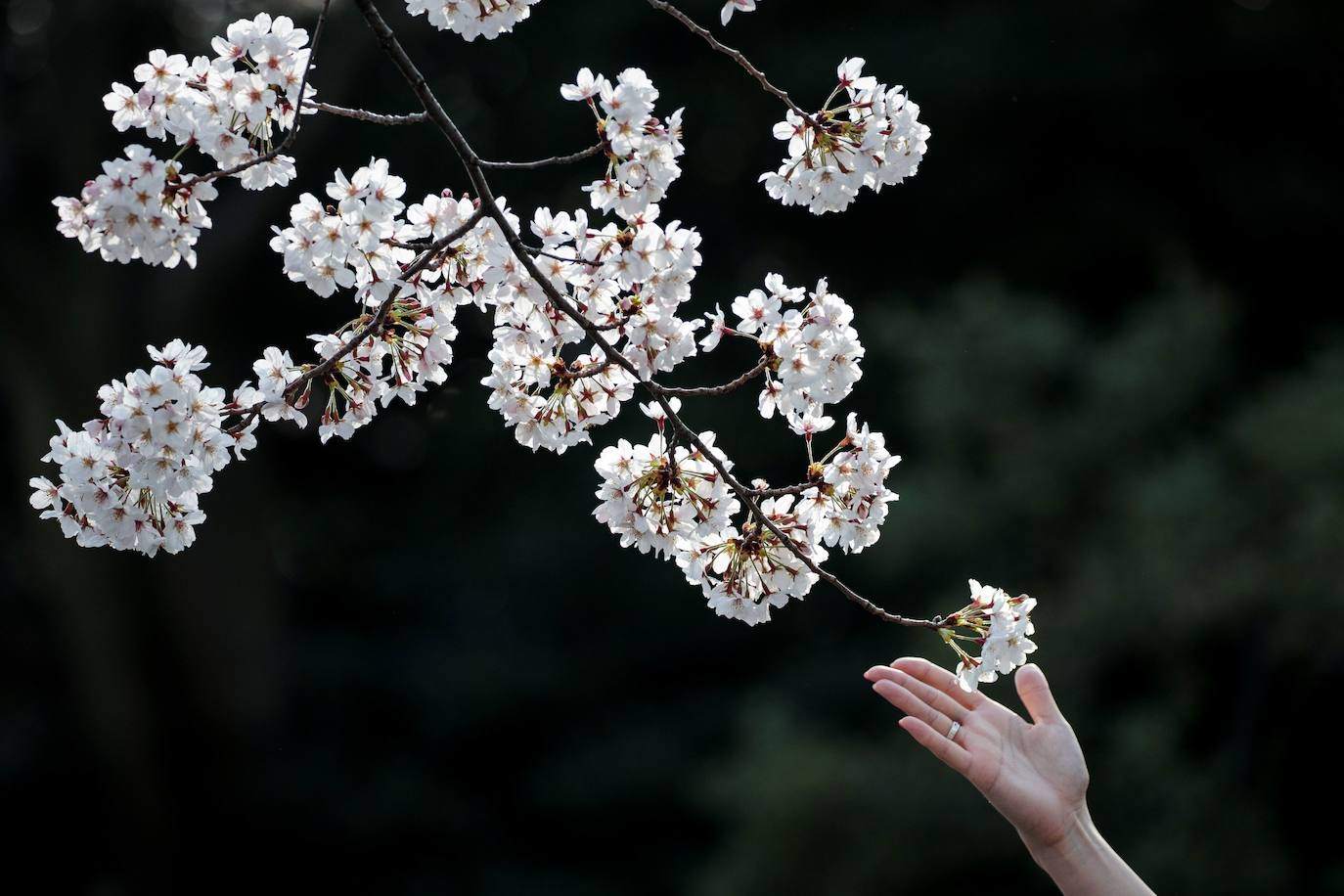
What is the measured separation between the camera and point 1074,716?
425 cm

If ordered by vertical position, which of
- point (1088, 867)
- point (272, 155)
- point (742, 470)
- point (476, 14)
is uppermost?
point (742, 470)

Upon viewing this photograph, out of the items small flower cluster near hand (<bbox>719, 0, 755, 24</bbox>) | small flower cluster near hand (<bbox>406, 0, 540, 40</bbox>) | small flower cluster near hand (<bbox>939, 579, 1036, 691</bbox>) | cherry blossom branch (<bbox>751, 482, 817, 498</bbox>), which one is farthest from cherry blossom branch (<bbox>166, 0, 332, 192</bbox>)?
small flower cluster near hand (<bbox>939, 579, 1036, 691</bbox>)

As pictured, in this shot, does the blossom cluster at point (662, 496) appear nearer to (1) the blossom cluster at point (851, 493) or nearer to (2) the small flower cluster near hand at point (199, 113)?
(1) the blossom cluster at point (851, 493)

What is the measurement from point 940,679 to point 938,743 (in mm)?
106

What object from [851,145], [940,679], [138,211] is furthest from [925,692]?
[138,211]

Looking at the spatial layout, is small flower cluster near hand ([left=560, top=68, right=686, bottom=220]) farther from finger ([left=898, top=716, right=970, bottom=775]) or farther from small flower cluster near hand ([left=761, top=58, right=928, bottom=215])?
finger ([left=898, top=716, right=970, bottom=775])

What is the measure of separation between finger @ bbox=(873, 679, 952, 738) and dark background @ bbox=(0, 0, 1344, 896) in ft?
9.03

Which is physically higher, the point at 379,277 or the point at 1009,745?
the point at 379,277

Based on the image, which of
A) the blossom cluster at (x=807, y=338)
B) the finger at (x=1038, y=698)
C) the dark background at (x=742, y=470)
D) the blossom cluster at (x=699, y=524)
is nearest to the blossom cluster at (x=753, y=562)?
the blossom cluster at (x=699, y=524)

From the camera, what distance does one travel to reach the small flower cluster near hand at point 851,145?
1.38 metres

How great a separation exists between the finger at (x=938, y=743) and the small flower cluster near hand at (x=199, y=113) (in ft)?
2.71

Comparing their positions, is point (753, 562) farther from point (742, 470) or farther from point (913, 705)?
point (742, 470)

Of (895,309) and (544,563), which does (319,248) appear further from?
(544,563)

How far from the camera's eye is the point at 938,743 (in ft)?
4.90
